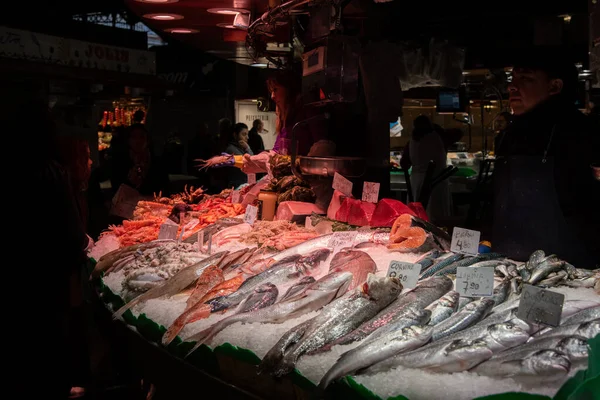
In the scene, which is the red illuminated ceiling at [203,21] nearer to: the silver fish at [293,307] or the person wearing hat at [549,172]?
the person wearing hat at [549,172]

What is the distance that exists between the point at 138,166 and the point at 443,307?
4.51 meters

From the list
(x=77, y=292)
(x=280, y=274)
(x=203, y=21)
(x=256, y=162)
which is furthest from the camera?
(x=203, y=21)

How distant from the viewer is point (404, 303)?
2.26m

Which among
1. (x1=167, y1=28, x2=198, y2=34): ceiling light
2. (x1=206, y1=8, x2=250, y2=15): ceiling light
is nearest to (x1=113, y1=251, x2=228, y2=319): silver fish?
(x1=206, y1=8, x2=250, y2=15): ceiling light

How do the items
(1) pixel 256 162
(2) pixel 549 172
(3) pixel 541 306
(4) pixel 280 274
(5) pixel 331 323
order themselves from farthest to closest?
1. (1) pixel 256 162
2. (2) pixel 549 172
3. (4) pixel 280 274
4. (5) pixel 331 323
5. (3) pixel 541 306

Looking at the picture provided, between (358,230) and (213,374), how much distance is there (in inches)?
59.3

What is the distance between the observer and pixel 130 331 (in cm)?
302

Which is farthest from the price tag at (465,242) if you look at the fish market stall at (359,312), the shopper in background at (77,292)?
the shopper in background at (77,292)

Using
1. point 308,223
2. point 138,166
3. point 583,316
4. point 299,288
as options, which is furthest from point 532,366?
point 138,166

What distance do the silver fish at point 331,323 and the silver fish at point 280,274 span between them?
1.60ft

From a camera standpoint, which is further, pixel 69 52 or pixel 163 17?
pixel 69 52

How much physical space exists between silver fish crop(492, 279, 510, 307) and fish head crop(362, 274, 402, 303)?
0.34m

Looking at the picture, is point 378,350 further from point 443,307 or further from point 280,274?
point 280,274

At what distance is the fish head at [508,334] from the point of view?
6.04 ft
